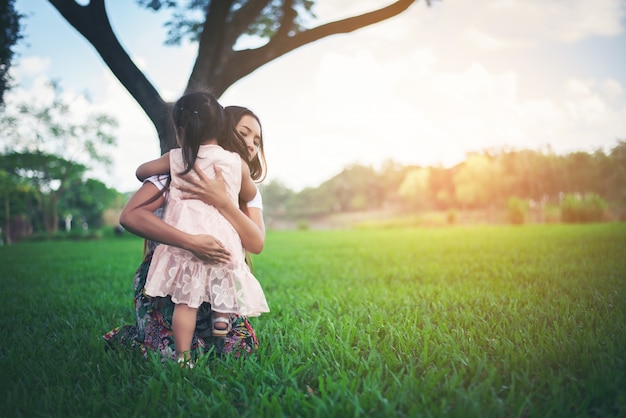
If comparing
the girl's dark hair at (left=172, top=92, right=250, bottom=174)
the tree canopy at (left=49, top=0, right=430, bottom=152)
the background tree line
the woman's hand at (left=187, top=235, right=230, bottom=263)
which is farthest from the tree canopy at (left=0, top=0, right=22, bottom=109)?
the background tree line

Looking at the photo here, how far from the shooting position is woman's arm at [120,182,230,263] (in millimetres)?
1683

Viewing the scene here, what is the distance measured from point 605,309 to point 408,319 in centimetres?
136

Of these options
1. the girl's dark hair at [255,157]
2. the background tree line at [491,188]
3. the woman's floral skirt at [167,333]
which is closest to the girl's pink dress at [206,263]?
the woman's floral skirt at [167,333]

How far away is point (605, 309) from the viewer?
2.47 metres

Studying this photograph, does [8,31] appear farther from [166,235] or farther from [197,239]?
[197,239]

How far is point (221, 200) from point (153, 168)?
42 cm

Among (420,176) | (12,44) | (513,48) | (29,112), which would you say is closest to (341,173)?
(420,176)

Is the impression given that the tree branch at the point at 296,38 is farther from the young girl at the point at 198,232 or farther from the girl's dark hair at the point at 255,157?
the young girl at the point at 198,232

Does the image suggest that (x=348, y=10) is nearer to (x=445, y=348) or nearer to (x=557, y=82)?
(x=445, y=348)

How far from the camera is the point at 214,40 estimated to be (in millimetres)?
2961

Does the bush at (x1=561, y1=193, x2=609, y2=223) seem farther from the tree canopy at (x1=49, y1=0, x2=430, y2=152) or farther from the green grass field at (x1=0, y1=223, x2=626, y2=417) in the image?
the tree canopy at (x1=49, y1=0, x2=430, y2=152)

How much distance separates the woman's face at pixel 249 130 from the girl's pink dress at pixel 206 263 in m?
0.37

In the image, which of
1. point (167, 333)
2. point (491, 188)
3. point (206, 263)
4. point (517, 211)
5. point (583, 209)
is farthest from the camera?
point (491, 188)

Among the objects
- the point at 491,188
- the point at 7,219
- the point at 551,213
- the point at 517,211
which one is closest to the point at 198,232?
the point at 517,211
